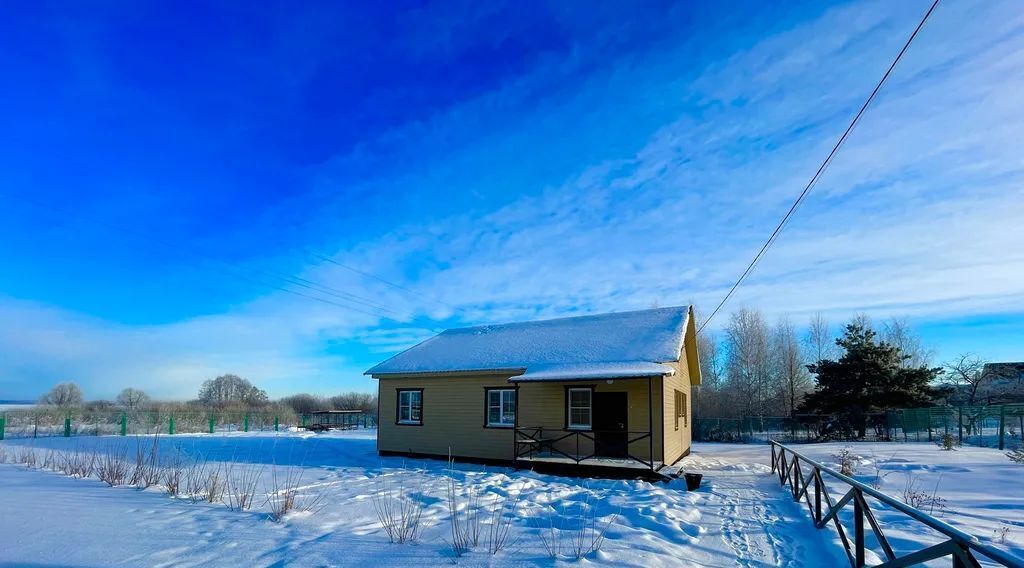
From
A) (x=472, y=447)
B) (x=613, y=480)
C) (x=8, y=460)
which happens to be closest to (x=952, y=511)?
(x=613, y=480)

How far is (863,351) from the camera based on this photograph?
30078 mm

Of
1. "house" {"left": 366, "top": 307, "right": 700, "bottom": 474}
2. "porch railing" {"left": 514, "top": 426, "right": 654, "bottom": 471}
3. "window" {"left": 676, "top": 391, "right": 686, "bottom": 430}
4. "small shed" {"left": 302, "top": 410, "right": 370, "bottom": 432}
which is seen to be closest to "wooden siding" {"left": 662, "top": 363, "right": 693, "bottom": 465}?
"house" {"left": 366, "top": 307, "right": 700, "bottom": 474}

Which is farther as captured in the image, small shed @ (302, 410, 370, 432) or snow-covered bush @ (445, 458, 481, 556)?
small shed @ (302, 410, 370, 432)

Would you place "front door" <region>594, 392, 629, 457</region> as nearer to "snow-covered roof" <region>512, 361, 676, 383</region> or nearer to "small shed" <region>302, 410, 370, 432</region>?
"snow-covered roof" <region>512, 361, 676, 383</region>

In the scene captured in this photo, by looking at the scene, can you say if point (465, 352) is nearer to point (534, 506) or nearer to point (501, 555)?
point (534, 506)

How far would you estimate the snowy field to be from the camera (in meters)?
5.70

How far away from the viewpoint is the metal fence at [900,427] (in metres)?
22.3

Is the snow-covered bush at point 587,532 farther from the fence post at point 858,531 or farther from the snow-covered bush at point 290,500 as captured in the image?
the snow-covered bush at point 290,500

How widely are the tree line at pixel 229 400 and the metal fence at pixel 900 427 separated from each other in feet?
128

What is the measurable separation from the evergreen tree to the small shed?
1176 inches

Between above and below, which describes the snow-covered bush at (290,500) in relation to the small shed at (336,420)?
above

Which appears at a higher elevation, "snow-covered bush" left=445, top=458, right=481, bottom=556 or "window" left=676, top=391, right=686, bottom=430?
"window" left=676, top=391, right=686, bottom=430

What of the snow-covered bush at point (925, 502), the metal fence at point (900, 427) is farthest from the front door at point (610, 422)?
the metal fence at point (900, 427)

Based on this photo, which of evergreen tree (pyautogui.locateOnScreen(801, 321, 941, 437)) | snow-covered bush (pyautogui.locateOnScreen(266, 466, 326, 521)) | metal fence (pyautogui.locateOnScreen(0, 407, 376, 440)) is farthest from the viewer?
metal fence (pyautogui.locateOnScreen(0, 407, 376, 440))
